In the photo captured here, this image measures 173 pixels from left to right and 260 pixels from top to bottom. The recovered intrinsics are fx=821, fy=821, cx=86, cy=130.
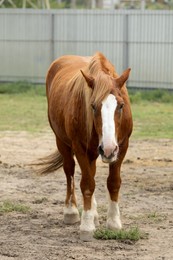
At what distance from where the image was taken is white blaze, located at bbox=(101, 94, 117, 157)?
6.71 meters

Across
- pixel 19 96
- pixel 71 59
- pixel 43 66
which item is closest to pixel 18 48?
pixel 43 66

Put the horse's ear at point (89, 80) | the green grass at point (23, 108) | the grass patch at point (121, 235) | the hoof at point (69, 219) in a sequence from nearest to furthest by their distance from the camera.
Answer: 1. the horse's ear at point (89, 80)
2. the grass patch at point (121, 235)
3. the hoof at point (69, 219)
4. the green grass at point (23, 108)

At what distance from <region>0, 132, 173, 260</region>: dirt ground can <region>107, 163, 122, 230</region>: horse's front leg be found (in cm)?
29

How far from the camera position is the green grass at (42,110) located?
49.6ft

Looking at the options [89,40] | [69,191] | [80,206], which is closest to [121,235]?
[69,191]

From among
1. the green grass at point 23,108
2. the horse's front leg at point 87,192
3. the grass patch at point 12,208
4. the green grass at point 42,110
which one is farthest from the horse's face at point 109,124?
the green grass at point 23,108

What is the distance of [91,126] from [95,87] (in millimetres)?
378

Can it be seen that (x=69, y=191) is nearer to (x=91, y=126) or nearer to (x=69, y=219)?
(x=69, y=219)

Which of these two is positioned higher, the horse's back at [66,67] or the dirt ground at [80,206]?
the horse's back at [66,67]

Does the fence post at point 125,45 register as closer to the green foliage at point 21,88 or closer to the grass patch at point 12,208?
the green foliage at point 21,88

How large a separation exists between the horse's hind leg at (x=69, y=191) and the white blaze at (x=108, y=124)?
5.31ft

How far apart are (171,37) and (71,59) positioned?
1192 centimetres

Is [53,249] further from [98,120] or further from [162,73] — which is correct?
[162,73]

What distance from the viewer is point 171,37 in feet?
68.8
